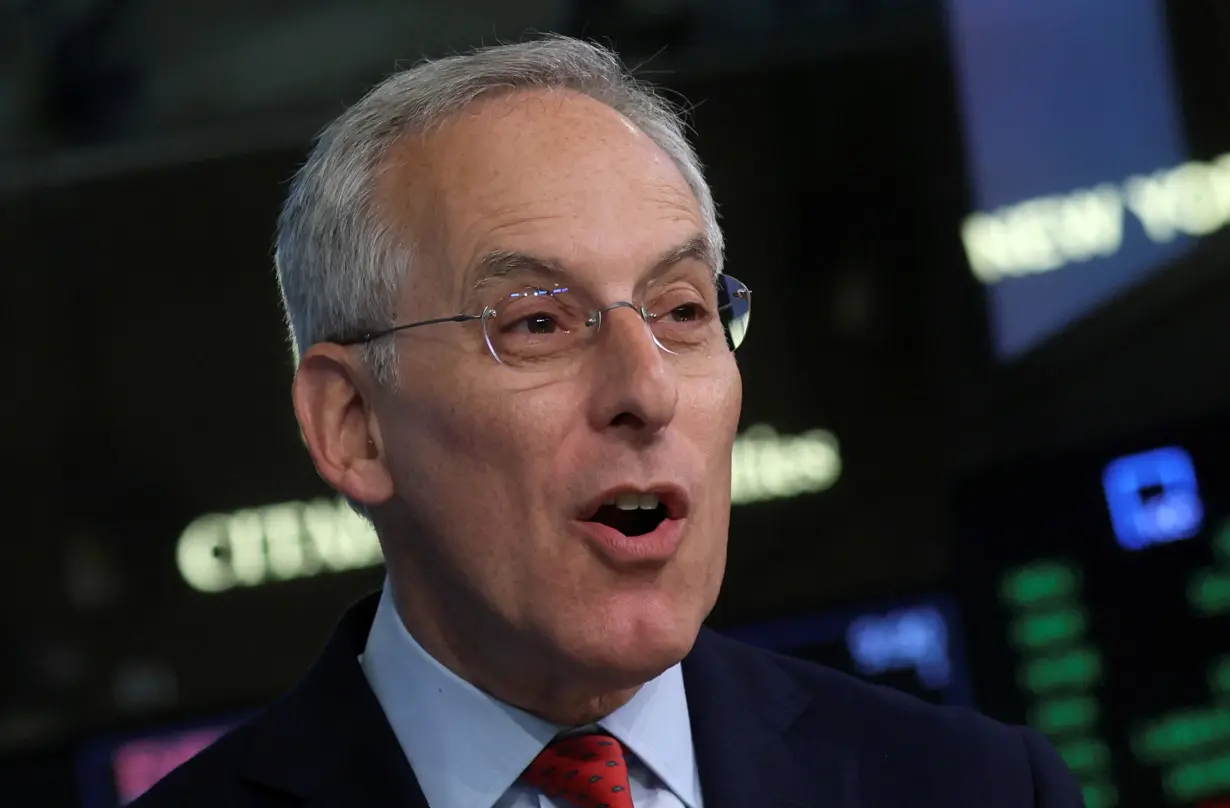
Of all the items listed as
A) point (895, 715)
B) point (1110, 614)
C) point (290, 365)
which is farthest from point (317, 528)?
point (1110, 614)

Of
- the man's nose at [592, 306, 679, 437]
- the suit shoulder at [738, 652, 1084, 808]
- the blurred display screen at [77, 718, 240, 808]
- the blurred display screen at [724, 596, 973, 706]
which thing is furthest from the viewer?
the blurred display screen at [724, 596, 973, 706]

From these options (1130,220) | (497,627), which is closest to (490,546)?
(497,627)

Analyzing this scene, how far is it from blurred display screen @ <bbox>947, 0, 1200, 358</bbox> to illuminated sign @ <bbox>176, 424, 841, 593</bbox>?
1.37 ft

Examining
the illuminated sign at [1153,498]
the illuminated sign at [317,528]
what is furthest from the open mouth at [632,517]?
the illuminated sign at [1153,498]

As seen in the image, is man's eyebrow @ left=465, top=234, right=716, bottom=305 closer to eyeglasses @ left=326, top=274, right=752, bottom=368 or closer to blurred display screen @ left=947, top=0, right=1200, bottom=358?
eyeglasses @ left=326, top=274, right=752, bottom=368

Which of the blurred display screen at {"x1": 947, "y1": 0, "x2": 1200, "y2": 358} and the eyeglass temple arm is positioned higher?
the blurred display screen at {"x1": 947, "y1": 0, "x2": 1200, "y2": 358}

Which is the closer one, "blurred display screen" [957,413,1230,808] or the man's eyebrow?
the man's eyebrow

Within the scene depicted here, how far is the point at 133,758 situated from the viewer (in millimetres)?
2529

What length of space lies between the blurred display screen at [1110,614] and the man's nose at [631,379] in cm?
136

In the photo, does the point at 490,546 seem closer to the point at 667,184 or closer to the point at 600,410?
the point at 600,410

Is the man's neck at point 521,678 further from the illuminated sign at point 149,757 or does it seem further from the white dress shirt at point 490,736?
the illuminated sign at point 149,757

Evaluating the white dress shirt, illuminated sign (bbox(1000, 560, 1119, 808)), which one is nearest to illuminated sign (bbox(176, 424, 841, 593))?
illuminated sign (bbox(1000, 560, 1119, 808))

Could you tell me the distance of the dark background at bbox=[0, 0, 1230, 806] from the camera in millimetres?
2557

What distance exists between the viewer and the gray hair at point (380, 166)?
1.58 metres
